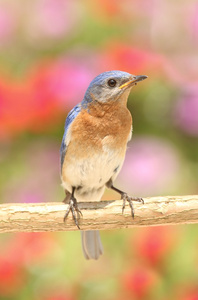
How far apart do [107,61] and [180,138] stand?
585 mm

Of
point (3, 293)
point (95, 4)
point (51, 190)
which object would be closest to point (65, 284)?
point (3, 293)

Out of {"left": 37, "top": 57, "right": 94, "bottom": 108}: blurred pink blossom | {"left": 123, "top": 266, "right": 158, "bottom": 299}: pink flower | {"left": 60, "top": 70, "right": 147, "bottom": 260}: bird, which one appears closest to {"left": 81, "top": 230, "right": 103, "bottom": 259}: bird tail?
{"left": 60, "top": 70, "right": 147, "bottom": 260}: bird

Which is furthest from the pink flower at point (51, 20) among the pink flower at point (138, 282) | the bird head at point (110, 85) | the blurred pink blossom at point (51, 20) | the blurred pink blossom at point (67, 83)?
the bird head at point (110, 85)

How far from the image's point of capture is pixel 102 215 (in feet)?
5.11

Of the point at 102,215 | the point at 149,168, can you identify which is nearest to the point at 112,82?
the point at 102,215

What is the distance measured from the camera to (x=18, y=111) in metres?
2.98

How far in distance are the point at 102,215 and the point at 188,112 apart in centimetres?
167

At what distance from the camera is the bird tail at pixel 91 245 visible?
6.05 feet

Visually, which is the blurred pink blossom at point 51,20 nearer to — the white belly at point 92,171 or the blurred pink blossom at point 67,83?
the blurred pink blossom at point 67,83

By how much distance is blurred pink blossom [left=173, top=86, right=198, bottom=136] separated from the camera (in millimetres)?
3101

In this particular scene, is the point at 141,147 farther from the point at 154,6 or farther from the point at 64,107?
the point at 154,6

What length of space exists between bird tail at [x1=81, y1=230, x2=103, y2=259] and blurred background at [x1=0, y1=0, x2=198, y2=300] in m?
0.46

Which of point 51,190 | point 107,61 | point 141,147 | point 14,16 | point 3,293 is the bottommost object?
point 3,293

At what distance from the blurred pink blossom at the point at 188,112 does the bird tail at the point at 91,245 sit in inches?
51.2
